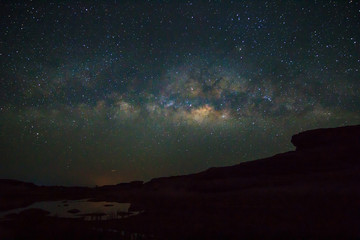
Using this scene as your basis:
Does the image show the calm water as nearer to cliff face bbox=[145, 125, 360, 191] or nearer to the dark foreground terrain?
the dark foreground terrain

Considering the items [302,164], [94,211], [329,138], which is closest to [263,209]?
[302,164]

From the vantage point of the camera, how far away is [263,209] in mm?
20266

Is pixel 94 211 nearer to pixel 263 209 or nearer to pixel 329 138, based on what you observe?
pixel 263 209

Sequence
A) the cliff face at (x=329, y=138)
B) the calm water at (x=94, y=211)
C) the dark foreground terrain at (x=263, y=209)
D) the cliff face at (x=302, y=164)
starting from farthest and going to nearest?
the cliff face at (x=329, y=138), the cliff face at (x=302, y=164), the calm water at (x=94, y=211), the dark foreground terrain at (x=263, y=209)

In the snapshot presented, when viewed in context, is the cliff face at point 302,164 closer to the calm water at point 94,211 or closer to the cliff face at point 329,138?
the cliff face at point 329,138

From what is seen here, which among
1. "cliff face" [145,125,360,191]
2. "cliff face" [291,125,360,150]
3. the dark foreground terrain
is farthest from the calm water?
"cliff face" [291,125,360,150]

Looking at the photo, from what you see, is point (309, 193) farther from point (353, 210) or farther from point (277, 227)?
point (277, 227)

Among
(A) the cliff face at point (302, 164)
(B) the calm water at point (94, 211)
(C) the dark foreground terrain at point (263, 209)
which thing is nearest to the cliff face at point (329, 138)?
(A) the cliff face at point (302, 164)

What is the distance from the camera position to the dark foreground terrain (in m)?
14.9

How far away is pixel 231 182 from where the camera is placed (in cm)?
3125

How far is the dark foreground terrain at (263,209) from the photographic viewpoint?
1485cm

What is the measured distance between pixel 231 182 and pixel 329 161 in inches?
508

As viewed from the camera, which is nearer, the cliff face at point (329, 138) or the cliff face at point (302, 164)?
the cliff face at point (302, 164)

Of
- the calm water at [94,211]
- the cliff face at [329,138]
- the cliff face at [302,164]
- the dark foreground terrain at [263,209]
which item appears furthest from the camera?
the cliff face at [329,138]
